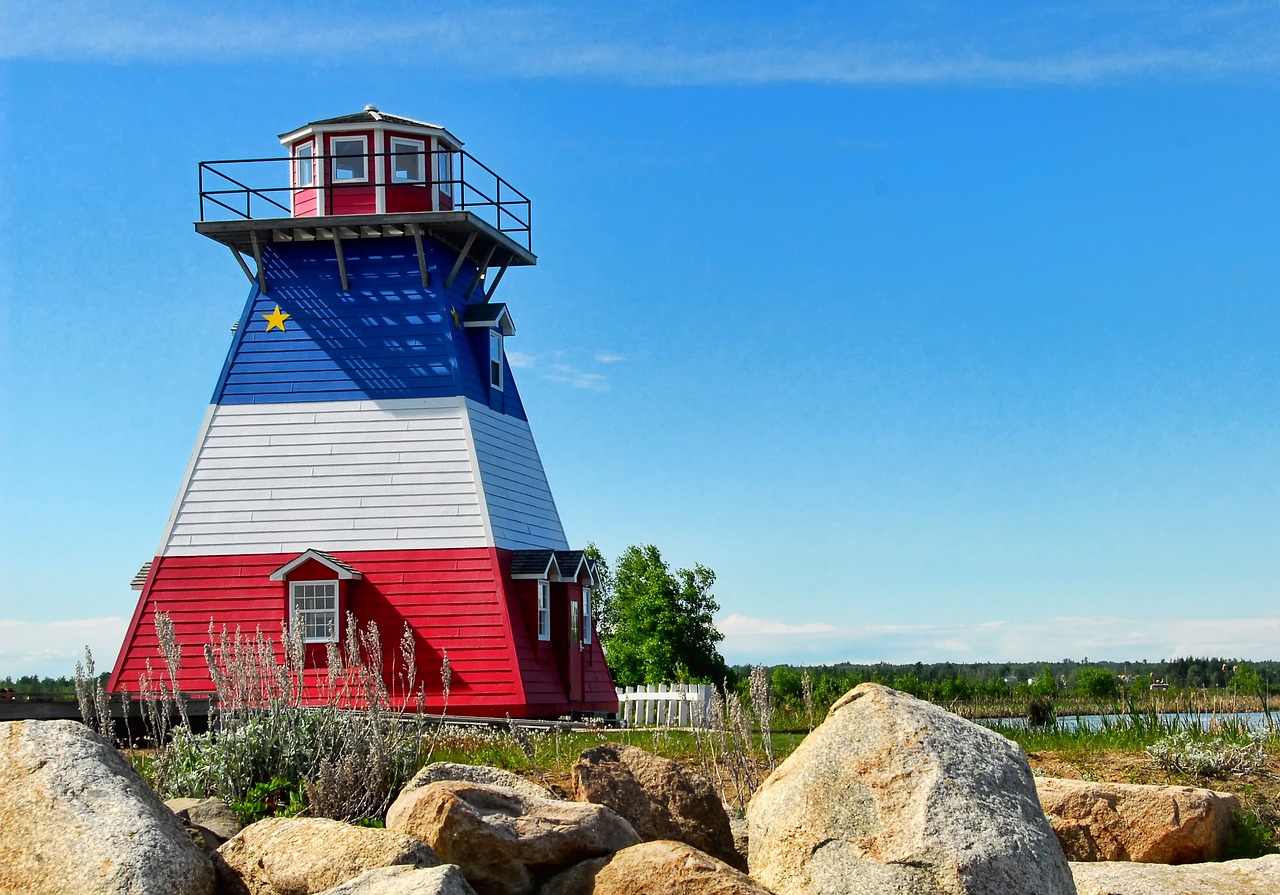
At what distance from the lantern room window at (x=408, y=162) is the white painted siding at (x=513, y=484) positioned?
445cm

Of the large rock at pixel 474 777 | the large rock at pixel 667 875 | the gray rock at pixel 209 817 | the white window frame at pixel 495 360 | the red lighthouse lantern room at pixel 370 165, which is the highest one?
the red lighthouse lantern room at pixel 370 165

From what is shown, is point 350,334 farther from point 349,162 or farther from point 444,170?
point 444,170

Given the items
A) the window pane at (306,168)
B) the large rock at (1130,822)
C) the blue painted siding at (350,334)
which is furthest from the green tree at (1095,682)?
the large rock at (1130,822)

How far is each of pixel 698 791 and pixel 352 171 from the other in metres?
19.2

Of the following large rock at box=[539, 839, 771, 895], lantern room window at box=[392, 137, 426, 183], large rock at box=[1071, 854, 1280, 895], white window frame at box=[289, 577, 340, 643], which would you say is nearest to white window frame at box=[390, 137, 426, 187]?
lantern room window at box=[392, 137, 426, 183]

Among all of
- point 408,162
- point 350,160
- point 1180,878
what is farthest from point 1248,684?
point 350,160

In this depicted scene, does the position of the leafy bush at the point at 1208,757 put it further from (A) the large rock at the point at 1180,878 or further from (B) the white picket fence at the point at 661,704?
(B) the white picket fence at the point at 661,704

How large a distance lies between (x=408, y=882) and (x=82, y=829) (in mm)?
2100

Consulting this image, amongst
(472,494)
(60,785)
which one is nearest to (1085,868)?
(60,785)

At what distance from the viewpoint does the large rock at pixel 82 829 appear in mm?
7852

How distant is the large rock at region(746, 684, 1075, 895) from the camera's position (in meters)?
7.30

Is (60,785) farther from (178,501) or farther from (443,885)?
(178,501)

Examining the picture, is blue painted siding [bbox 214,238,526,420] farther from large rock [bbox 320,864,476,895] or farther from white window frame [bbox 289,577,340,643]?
large rock [bbox 320,864,476,895]

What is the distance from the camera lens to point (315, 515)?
24828mm
